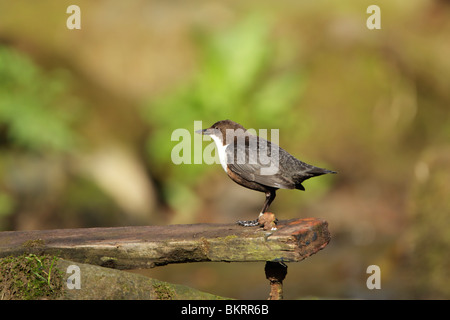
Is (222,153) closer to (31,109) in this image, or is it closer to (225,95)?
(31,109)

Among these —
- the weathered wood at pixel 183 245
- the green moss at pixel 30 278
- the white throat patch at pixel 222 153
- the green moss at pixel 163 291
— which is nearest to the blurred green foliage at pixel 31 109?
the weathered wood at pixel 183 245

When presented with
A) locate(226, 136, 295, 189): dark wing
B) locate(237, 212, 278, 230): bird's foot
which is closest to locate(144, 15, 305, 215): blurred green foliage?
locate(226, 136, 295, 189): dark wing

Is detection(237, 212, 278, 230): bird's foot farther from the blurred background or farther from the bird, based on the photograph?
the blurred background

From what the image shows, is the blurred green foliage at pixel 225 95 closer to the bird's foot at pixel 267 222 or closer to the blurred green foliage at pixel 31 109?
the blurred green foliage at pixel 31 109

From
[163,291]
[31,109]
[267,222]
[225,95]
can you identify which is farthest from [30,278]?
[225,95]

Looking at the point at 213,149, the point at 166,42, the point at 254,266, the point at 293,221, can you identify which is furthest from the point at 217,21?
the point at 293,221

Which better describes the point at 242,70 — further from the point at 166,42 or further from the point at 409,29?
the point at 409,29
